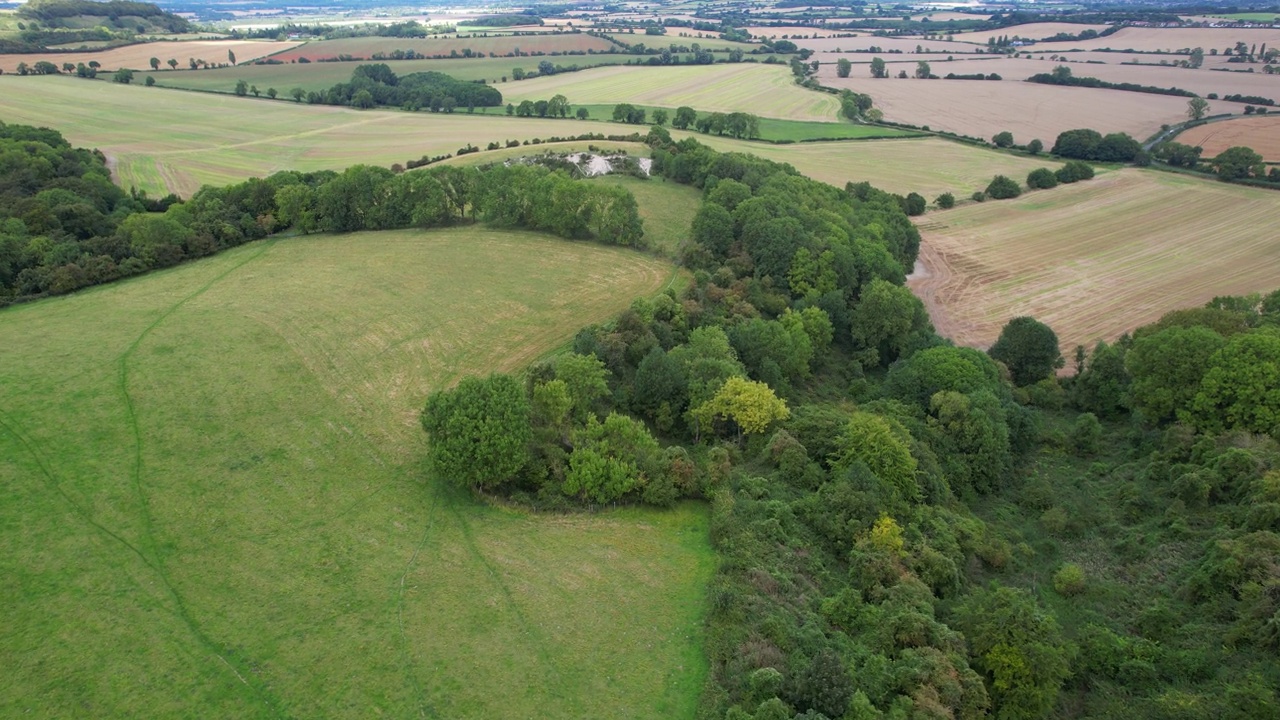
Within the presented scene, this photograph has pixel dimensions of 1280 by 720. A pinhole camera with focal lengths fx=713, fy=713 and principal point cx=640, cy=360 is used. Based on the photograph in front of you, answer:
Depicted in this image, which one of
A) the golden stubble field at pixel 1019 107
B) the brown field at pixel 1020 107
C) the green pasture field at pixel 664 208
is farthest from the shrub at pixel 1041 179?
the green pasture field at pixel 664 208

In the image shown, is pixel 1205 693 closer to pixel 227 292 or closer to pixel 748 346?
pixel 748 346

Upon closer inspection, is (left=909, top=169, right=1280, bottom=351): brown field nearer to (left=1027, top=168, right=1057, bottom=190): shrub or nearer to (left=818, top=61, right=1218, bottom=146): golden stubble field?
(left=1027, top=168, right=1057, bottom=190): shrub

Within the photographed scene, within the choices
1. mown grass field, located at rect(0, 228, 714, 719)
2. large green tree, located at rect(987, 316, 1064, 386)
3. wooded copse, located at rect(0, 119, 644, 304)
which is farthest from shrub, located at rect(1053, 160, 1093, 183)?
mown grass field, located at rect(0, 228, 714, 719)

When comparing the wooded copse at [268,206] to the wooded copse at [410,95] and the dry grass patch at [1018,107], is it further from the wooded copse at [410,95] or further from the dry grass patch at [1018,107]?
the dry grass patch at [1018,107]

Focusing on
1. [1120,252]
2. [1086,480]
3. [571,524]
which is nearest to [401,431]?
[571,524]

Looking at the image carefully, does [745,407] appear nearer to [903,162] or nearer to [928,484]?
[928,484]

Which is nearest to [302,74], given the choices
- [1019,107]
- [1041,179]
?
[1041,179]

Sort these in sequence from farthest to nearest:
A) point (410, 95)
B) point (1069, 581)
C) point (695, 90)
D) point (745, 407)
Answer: point (695, 90), point (410, 95), point (745, 407), point (1069, 581)
